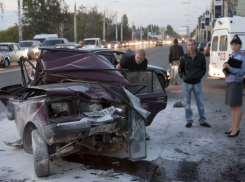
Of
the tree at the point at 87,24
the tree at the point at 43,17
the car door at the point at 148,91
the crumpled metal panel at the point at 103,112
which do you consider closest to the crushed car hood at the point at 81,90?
the crumpled metal panel at the point at 103,112

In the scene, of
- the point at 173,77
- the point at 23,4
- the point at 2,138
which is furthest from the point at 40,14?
the point at 2,138

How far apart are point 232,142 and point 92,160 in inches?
102

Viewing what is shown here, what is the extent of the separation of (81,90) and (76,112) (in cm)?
31

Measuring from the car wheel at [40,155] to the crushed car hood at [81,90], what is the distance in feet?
2.05

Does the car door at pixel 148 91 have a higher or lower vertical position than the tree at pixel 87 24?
lower

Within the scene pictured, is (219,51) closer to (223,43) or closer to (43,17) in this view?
(223,43)

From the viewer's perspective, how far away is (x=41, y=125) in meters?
4.81

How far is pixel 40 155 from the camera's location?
4895mm

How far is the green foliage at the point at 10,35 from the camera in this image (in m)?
62.3

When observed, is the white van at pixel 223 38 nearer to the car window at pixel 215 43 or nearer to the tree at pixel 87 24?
the car window at pixel 215 43

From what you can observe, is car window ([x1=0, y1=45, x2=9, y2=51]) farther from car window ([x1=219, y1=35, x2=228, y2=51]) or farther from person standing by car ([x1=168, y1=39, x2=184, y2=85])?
car window ([x1=219, y1=35, x2=228, y2=51])

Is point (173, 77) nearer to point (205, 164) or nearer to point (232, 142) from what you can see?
point (232, 142)

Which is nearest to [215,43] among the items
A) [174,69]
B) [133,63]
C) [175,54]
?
[175,54]

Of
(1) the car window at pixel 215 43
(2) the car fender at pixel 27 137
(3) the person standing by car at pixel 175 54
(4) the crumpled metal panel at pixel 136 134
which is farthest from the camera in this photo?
(1) the car window at pixel 215 43
